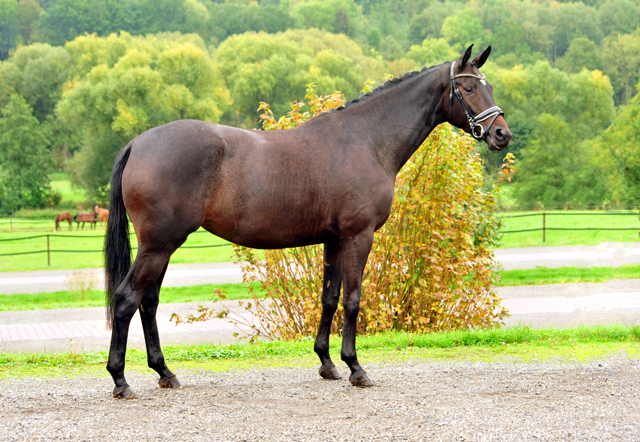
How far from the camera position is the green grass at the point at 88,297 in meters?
12.4

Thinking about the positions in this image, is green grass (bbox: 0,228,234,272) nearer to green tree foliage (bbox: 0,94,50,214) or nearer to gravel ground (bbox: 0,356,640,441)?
gravel ground (bbox: 0,356,640,441)

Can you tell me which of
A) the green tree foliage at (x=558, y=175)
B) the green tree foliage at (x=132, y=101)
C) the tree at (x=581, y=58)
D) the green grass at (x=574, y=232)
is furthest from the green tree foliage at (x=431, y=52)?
the green grass at (x=574, y=232)

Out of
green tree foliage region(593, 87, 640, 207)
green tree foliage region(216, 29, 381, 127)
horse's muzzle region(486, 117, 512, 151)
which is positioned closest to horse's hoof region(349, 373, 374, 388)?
horse's muzzle region(486, 117, 512, 151)

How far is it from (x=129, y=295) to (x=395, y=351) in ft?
9.52

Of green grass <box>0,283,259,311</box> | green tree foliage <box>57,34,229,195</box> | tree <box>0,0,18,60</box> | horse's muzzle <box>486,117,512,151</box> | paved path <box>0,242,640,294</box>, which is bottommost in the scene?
A: green grass <box>0,283,259,311</box>

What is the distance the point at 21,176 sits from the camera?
4972 cm

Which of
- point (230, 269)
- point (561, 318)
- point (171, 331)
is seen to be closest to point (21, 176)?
point (230, 269)

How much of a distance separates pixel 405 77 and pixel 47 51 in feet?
223

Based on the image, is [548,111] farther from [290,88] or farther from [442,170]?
[442,170]

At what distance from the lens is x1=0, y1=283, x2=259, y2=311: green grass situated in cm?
1244

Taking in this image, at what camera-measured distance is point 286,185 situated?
16.0 ft

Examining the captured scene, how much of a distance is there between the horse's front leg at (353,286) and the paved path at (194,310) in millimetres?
3120

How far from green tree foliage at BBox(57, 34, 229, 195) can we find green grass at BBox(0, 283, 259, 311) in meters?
32.6

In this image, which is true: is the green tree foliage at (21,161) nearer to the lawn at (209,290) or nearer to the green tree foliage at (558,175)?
the lawn at (209,290)
